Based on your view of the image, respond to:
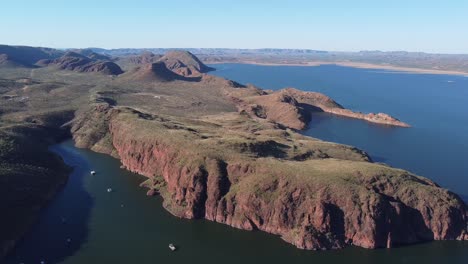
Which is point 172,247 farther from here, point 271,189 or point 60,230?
point 60,230

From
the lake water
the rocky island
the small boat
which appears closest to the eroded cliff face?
the rocky island

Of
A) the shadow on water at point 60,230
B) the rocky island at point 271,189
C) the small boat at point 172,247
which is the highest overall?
the rocky island at point 271,189

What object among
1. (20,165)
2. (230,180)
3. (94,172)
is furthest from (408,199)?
(20,165)

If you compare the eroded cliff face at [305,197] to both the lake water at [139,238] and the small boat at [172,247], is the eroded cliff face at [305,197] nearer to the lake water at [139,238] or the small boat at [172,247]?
the lake water at [139,238]

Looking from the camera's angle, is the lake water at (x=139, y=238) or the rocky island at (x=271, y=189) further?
the rocky island at (x=271, y=189)

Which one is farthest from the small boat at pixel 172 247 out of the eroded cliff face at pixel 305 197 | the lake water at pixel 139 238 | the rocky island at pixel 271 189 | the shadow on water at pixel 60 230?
the shadow on water at pixel 60 230

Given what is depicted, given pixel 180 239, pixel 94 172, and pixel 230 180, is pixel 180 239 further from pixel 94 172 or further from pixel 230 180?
pixel 94 172

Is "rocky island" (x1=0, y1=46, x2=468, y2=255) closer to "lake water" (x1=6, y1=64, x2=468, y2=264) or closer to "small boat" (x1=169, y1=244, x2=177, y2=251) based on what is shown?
"lake water" (x1=6, y1=64, x2=468, y2=264)
